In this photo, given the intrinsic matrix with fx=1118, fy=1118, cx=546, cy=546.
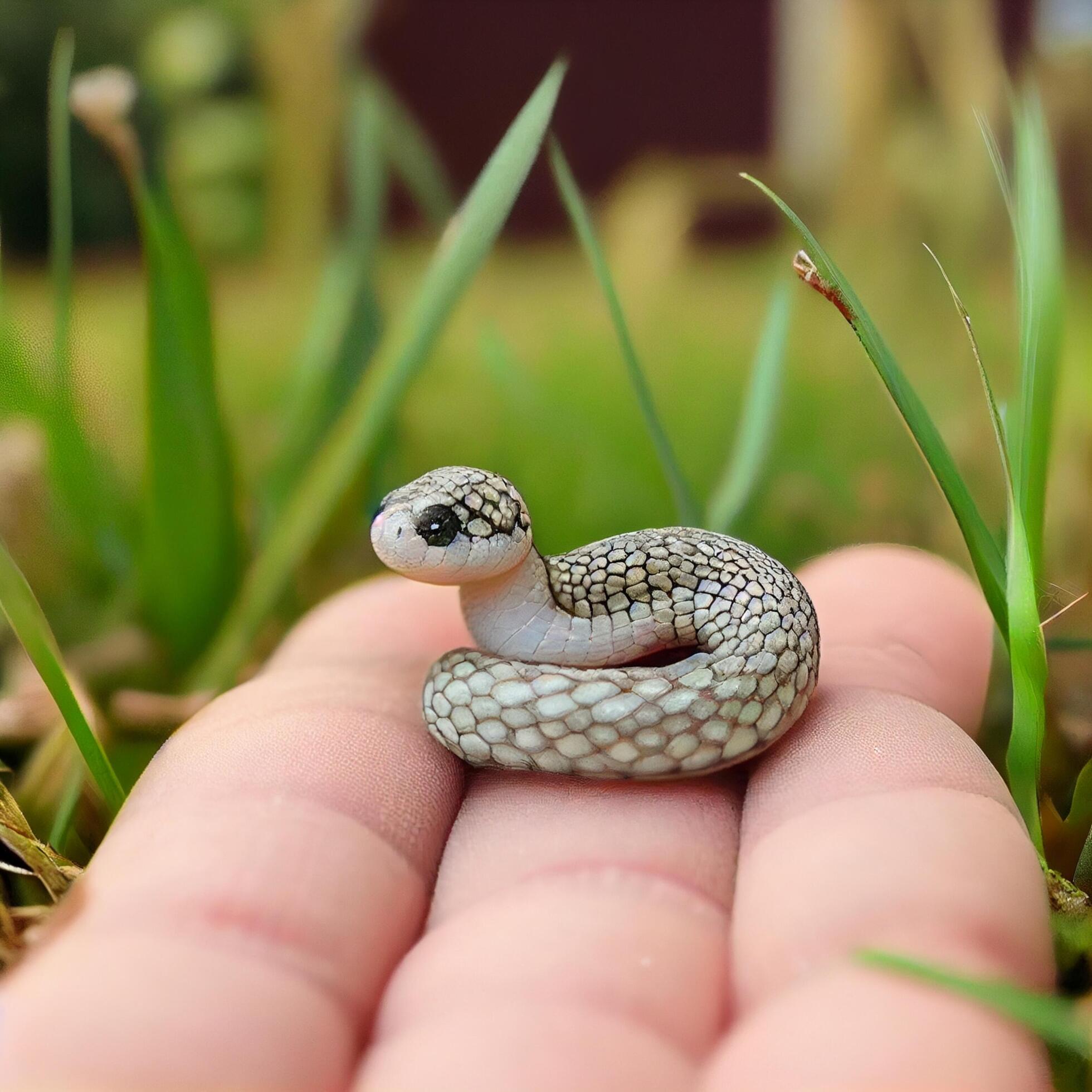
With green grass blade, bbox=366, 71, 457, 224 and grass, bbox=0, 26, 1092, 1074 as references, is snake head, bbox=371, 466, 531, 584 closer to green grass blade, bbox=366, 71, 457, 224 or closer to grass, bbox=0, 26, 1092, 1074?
grass, bbox=0, 26, 1092, 1074

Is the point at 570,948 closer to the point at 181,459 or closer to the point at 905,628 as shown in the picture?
the point at 905,628

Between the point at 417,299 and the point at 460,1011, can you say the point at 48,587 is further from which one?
the point at 460,1011

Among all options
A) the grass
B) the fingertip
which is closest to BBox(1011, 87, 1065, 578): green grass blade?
the grass

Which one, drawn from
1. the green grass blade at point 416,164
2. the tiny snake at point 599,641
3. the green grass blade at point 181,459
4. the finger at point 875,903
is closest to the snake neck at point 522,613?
the tiny snake at point 599,641

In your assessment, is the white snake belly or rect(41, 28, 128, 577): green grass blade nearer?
the white snake belly

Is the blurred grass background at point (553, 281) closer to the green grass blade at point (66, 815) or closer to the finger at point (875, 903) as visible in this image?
the green grass blade at point (66, 815)
